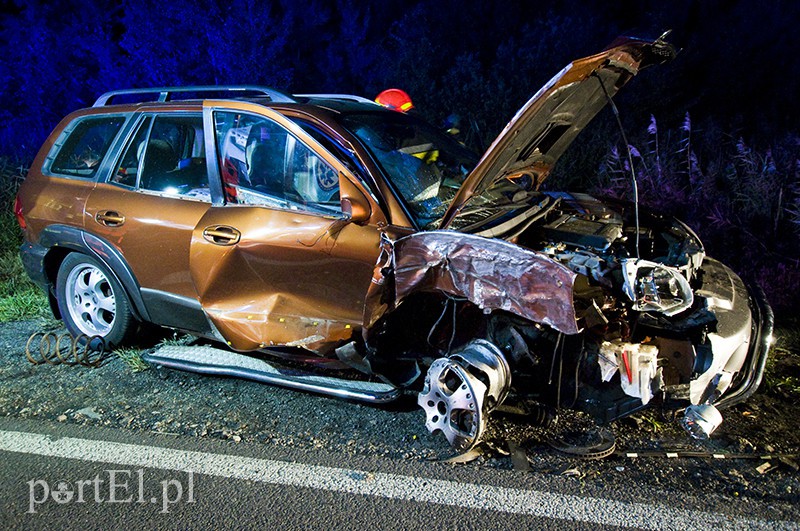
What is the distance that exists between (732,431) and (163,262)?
3414mm

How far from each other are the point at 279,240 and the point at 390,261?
0.73 m

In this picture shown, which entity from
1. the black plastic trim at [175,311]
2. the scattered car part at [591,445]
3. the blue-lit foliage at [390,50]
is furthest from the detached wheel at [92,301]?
the blue-lit foliage at [390,50]

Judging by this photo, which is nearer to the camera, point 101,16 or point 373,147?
point 373,147

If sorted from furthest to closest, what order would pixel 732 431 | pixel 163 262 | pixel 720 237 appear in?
pixel 720 237 → pixel 163 262 → pixel 732 431

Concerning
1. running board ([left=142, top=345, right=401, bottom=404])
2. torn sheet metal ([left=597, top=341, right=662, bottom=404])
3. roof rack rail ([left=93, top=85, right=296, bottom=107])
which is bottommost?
running board ([left=142, top=345, right=401, bottom=404])

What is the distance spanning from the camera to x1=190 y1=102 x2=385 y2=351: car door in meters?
3.57

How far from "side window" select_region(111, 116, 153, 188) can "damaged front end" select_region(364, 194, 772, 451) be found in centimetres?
206

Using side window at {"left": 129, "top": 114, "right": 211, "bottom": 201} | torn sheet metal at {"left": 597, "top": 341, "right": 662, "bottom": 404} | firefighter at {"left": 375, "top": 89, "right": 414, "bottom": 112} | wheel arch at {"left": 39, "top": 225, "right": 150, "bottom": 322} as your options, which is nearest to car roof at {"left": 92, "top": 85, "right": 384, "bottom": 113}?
side window at {"left": 129, "top": 114, "right": 211, "bottom": 201}

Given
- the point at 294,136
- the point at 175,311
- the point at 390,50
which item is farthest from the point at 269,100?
the point at 390,50

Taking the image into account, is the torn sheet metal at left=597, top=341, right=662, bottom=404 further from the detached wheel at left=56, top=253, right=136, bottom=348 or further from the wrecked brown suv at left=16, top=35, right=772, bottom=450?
the detached wheel at left=56, top=253, right=136, bottom=348

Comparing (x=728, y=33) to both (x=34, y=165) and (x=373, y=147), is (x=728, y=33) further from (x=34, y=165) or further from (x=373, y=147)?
(x=34, y=165)

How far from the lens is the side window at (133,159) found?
4.39 m

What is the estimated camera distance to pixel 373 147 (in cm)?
381

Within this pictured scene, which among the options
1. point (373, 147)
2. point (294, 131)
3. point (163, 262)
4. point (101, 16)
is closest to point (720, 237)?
point (373, 147)
